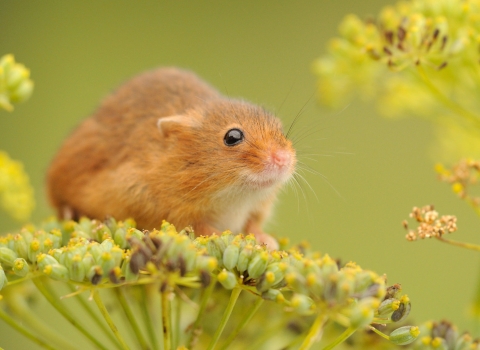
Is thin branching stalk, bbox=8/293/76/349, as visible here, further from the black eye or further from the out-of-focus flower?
the black eye

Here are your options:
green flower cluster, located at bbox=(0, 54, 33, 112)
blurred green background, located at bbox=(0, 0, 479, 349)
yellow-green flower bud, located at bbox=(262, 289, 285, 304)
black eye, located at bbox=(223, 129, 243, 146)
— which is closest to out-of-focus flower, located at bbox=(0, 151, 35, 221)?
green flower cluster, located at bbox=(0, 54, 33, 112)

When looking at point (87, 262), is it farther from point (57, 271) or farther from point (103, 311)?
point (103, 311)

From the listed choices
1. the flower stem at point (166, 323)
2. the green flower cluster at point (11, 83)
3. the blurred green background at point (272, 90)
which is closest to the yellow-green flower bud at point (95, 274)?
the flower stem at point (166, 323)

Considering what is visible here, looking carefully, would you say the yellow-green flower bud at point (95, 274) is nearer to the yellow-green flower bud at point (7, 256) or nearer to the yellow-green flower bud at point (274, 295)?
the yellow-green flower bud at point (7, 256)

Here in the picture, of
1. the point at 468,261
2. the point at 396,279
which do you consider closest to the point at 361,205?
the point at 396,279

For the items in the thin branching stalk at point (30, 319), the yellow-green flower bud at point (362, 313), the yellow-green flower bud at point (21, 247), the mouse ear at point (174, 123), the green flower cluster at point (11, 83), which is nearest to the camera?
the yellow-green flower bud at point (362, 313)

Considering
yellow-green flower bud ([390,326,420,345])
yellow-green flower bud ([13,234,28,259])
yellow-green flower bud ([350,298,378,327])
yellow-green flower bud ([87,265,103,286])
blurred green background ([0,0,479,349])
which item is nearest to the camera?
yellow-green flower bud ([350,298,378,327])
